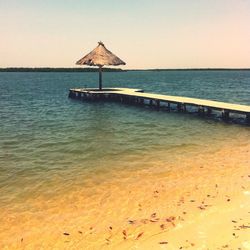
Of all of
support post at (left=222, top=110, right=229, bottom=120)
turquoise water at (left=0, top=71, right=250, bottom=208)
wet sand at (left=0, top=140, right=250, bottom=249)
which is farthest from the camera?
support post at (left=222, top=110, right=229, bottom=120)

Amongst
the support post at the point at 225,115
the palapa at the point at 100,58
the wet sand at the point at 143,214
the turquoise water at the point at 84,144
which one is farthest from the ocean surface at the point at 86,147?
the palapa at the point at 100,58

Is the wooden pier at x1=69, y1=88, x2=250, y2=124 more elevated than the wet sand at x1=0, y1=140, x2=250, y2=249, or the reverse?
the wooden pier at x1=69, y1=88, x2=250, y2=124

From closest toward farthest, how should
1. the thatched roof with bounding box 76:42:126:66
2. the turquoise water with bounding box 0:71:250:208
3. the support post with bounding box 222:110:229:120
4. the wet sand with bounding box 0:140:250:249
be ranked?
the wet sand with bounding box 0:140:250:249
the turquoise water with bounding box 0:71:250:208
the support post with bounding box 222:110:229:120
the thatched roof with bounding box 76:42:126:66

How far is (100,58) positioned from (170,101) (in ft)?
36.7

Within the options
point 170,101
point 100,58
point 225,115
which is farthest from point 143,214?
point 100,58

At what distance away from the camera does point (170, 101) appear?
98.7 ft

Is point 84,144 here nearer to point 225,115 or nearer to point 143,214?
point 143,214

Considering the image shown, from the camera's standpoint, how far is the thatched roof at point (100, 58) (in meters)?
37.8

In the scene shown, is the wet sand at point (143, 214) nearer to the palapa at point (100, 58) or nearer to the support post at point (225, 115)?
the support post at point (225, 115)

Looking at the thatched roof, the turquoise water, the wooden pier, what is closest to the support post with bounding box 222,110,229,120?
the wooden pier

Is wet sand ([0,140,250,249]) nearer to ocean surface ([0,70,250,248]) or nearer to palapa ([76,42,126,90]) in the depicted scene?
ocean surface ([0,70,250,248])

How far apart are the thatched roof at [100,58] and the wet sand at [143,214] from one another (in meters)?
26.7

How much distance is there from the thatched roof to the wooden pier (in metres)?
3.01

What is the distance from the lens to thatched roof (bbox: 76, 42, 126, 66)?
124ft
